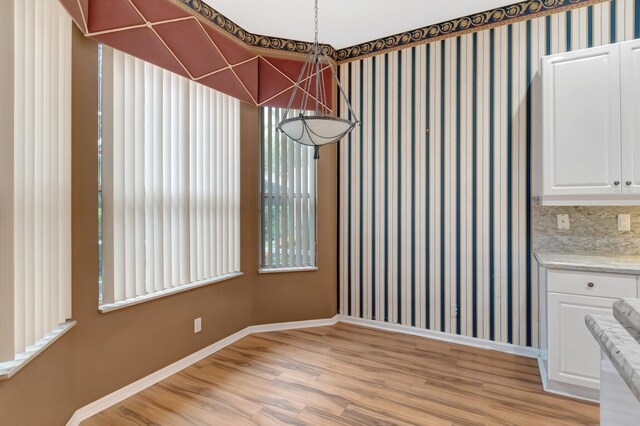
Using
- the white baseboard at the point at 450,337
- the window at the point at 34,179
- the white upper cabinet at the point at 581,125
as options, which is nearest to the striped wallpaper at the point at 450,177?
the white baseboard at the point at 450,337

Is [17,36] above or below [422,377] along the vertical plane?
above

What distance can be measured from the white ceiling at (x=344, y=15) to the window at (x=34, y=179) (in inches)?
59.8

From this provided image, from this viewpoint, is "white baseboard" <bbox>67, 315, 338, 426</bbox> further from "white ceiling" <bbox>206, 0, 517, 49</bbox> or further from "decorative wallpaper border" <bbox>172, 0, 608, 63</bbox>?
"white ceiling" <bbox>206, 0, 517, 49</bbox>

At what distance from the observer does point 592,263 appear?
223 centimetres

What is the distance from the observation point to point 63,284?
74.5 inches

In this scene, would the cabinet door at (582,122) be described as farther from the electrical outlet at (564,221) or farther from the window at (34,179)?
the window at (34,179)

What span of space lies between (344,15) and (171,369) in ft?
10.8

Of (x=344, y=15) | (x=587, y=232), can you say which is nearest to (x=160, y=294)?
(x=344, y=15)

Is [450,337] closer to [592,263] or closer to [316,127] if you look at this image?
[592,263]

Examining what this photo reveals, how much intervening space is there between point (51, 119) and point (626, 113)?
3.49m

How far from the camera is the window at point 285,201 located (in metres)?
3.45

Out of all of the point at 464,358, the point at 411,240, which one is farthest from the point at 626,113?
the point at 464,358

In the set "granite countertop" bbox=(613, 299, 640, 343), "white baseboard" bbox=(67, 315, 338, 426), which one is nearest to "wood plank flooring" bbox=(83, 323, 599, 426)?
"white baseboard" bbox=(67, 315, 338, 426)

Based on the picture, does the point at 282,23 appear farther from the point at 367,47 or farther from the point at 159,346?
the point at 159,346
